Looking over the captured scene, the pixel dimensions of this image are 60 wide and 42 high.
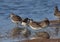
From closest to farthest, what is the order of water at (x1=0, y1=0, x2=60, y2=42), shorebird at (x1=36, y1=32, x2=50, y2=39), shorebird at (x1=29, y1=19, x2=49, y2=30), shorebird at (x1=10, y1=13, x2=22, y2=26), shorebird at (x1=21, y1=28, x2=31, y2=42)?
shorebird at (x1=36, y1=32, x2=50, y2=39) < shorebird at (x1=21, y1=28, x2=31, y2=42) < shorebird at (x1=29, y1=19, x2=49, y2=30) < shorebird at (x1=10, y1=13, x2=22, y2=26) < water at (x1=0, y1=0, x2=60, y2=42)

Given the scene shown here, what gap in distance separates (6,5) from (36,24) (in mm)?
3914

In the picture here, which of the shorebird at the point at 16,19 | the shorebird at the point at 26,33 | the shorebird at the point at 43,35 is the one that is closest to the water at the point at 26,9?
the shorebird at the point at 16,19

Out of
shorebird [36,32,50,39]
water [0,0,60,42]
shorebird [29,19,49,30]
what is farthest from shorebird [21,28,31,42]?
water [0,0,60,42]

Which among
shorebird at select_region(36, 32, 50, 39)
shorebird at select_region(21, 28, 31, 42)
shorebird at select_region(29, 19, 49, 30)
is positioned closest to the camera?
shorebird at select_region(36, 32, 50, 39)

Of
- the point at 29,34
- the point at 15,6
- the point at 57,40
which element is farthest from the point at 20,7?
the point at 57,40

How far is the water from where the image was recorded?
10359 millimetres

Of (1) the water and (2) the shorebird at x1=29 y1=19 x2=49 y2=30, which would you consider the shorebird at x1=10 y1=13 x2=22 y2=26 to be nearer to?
(1) the water

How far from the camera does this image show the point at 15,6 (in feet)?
42.1

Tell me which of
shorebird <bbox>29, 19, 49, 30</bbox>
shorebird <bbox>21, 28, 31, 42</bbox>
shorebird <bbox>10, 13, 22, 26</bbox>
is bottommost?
shorebird <bbox>21, 28, 31, 42</bbox>

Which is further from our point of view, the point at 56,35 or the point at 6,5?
the point at 6,5

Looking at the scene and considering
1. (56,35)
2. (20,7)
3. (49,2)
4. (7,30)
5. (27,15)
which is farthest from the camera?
(49,2)

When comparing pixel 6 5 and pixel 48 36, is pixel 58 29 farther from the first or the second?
pixel 6 5

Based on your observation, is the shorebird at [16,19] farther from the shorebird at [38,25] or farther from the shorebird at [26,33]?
the shorebird at [26,33]

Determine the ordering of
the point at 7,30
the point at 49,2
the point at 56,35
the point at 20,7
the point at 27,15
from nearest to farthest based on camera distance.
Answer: the point at 56,35 → the point at 7,30 → the point at 27,15 → the point at 20,7 → the point at 49,2
